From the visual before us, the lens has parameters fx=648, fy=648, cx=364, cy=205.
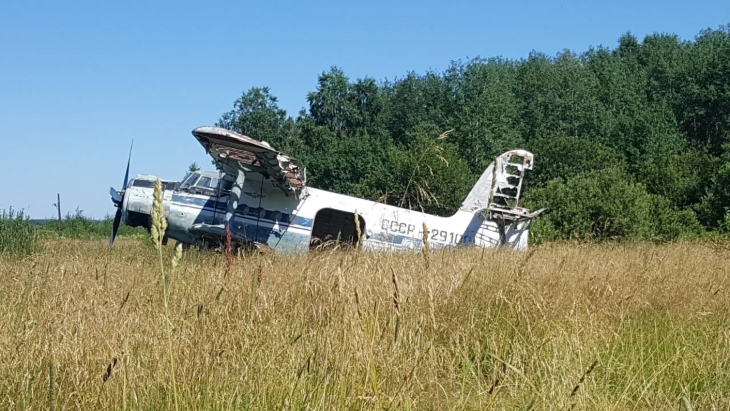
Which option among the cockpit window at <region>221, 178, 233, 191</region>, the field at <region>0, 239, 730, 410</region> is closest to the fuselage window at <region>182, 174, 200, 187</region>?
the cockpit window at <region>221, 178, 233, 191</region>

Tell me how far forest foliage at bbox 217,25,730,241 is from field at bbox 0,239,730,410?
12.1m

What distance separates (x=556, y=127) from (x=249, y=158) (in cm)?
3938

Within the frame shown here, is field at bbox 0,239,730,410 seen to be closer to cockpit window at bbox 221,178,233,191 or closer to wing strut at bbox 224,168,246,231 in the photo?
wing strut at bbox 224,168,246,231

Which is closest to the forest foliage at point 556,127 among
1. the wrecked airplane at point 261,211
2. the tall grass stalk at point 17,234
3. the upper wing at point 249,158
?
the wrecked airplane at point 261,211

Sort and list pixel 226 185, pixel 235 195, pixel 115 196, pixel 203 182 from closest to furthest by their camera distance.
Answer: pixel 235 195, pixel 226 185, pixel 203 182, pixel 115 196

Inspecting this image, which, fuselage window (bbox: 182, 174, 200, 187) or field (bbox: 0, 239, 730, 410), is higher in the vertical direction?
fuselage window (bbox: 182, 174, 200, 187)

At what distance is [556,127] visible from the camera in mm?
47062

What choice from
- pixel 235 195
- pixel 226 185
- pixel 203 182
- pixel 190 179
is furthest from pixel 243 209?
pixel 190 179

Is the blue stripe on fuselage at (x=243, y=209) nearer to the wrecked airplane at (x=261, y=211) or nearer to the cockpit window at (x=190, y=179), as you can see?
the wrecked airplane at (x=261, y=211)

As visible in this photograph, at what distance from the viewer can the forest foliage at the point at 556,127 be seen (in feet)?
72.9

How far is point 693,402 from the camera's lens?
343 cm

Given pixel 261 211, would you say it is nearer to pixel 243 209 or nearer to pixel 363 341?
pixel 243 209

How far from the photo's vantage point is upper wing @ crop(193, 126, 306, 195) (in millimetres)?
10484

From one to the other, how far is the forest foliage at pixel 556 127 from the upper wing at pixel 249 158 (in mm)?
7624
